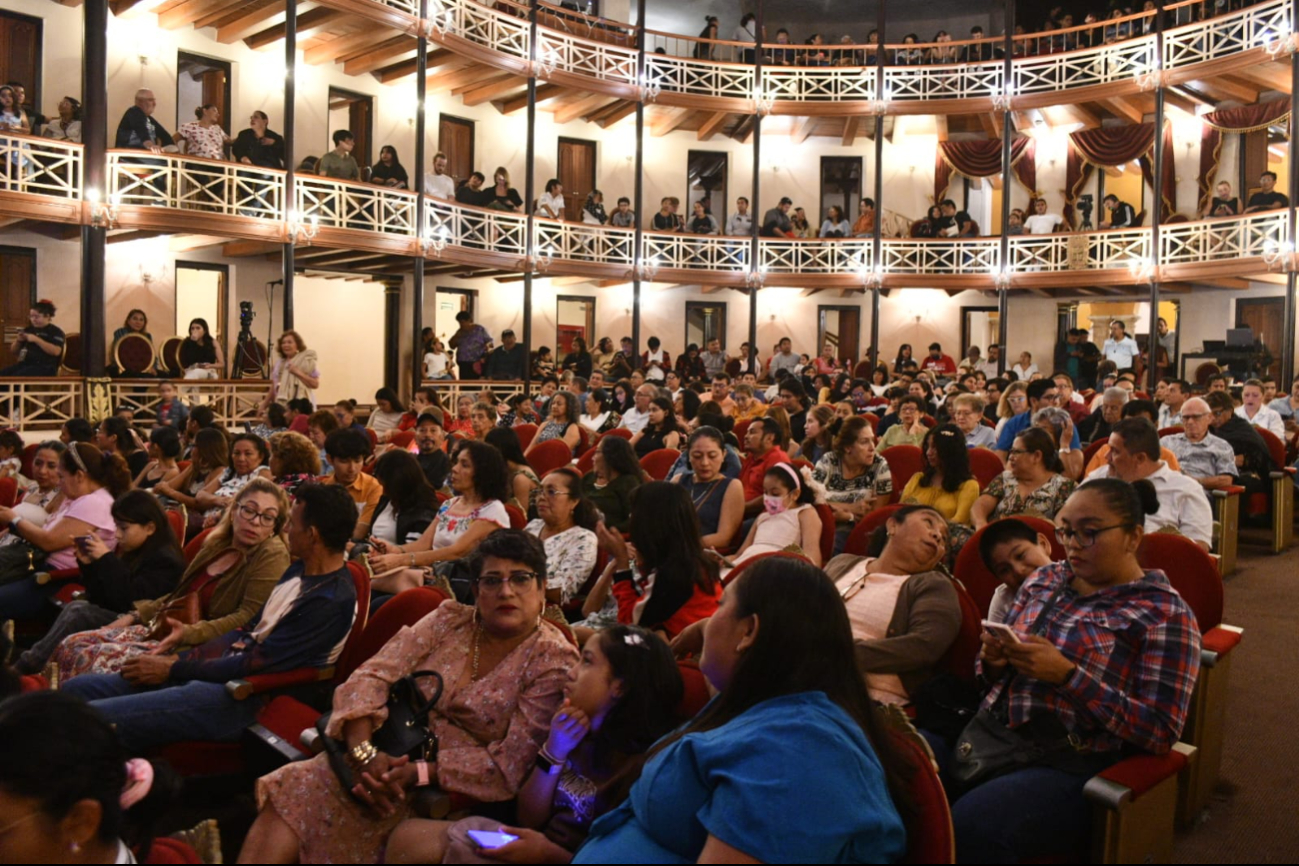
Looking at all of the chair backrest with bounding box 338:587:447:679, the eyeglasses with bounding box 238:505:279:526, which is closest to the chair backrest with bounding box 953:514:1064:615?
the chair backrest with bounding box 338:587:447:679

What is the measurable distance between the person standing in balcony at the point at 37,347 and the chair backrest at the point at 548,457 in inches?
275

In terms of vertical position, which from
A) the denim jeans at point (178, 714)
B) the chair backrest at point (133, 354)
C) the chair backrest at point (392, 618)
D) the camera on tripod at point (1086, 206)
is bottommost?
the denim jeans at point (178, 714)

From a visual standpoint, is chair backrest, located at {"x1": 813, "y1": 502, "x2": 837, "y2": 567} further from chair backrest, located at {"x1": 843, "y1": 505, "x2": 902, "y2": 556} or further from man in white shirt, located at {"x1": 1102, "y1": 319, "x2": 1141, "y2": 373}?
man in white shirt, located at {"x1": 1102, "y1": 319, "x2": 1141, "y2": 373}

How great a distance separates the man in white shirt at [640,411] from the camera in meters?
9.64

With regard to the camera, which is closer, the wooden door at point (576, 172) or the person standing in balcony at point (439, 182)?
the person standing in balcony at point (439, 182)

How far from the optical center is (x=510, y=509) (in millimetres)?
5312

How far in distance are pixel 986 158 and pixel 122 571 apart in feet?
63.1

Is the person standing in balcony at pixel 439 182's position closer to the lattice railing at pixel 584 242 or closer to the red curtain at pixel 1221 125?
the lattice railing at pixel 584 242

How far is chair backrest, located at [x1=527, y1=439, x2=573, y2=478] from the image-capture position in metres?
7.92

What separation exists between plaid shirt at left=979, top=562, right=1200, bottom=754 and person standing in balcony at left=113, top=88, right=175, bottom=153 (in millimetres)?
12905

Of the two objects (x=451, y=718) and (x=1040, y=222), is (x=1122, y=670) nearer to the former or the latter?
(x=451, y=718)

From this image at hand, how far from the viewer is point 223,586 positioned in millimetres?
4109

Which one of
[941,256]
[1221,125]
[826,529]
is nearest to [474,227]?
[941,256]

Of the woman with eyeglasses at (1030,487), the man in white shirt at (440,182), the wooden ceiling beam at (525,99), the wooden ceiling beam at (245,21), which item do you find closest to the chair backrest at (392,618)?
the woman with eyeglasses at (1030,487)
